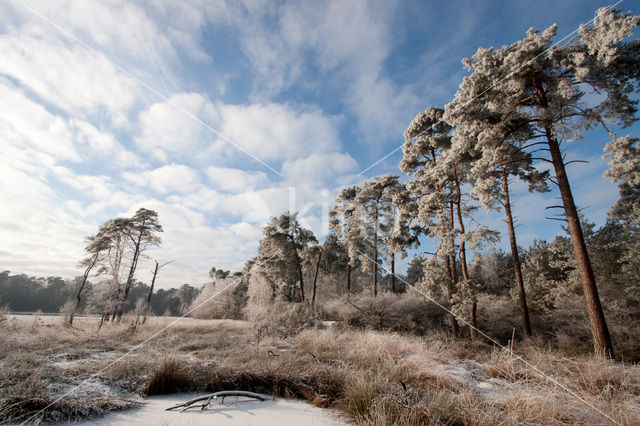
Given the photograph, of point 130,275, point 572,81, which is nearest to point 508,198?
point 572,81

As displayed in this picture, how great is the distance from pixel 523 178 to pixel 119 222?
2829cm

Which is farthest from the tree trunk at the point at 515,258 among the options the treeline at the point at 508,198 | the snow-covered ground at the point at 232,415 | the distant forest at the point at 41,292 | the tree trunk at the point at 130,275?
the distant forest at the point at 41,292

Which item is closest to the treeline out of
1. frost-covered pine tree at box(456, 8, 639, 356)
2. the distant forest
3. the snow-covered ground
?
frost-covered pine tree at box(456, 8, 639, 356)

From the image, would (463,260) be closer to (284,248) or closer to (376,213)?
(376,213)

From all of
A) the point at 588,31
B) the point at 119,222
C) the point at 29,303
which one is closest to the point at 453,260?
the point at 588,31

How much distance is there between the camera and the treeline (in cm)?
736

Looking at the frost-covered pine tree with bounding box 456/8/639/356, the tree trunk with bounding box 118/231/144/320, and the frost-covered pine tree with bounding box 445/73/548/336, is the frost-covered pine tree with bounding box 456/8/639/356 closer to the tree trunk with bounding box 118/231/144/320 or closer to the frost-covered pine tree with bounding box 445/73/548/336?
the frost-covered pine tree with bounding box 445/73/548/336

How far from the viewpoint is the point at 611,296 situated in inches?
563

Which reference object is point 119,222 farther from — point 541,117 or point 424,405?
point 541,117

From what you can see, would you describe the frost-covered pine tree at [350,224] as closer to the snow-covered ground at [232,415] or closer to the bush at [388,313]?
the bush at [388,313]

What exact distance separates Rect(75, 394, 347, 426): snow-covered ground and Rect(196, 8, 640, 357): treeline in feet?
29.2

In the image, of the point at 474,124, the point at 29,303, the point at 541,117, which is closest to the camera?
the point at 541,117

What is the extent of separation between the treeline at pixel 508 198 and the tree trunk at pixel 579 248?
0.03 m

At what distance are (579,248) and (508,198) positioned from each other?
566cm
